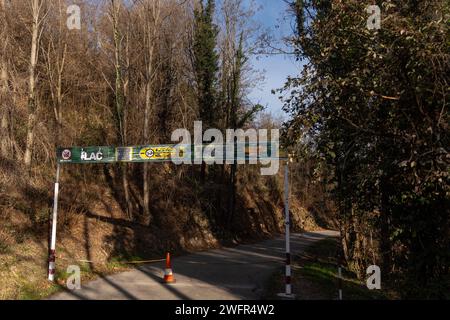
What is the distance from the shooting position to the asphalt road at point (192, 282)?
1107 cm

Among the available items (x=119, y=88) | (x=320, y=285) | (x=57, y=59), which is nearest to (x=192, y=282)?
(x=320, y=285)

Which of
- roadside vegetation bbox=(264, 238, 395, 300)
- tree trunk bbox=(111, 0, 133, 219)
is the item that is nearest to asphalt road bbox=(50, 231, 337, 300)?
roadside vegetation bbox=(264, 238, 395, 300)

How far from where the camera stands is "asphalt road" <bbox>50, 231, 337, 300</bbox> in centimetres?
1107

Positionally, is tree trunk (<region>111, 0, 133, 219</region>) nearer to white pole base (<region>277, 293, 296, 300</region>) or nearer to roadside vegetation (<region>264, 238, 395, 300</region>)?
roadside vegetation (<region>264, 238, 395, 300</region>)

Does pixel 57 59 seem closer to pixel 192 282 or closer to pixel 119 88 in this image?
pixel 119 88

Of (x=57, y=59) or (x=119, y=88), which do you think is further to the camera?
(x=57, y=59)

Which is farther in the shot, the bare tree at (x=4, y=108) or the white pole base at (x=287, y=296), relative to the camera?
the bare tree at (x=4, y=108)

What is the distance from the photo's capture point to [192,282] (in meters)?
12.9

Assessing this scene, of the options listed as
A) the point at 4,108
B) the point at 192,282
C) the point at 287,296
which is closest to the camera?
the point at 287,296

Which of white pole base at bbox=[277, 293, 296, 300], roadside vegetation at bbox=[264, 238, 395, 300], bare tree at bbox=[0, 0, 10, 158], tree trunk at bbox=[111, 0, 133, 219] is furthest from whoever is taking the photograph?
tree trunk at bbox=[111, 0, 133, 219]

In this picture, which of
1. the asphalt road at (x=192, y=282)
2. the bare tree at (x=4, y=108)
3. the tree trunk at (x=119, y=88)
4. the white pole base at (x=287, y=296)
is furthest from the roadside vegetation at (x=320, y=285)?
the bare tree at (x=4, y=108)

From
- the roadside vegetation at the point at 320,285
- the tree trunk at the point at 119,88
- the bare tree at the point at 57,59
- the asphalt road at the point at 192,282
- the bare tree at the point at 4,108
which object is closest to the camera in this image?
the asphalt road at the point at 192,282

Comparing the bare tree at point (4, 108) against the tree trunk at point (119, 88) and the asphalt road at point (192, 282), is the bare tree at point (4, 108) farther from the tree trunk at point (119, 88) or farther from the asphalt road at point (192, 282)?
the asphalt road at point (192, 282)
